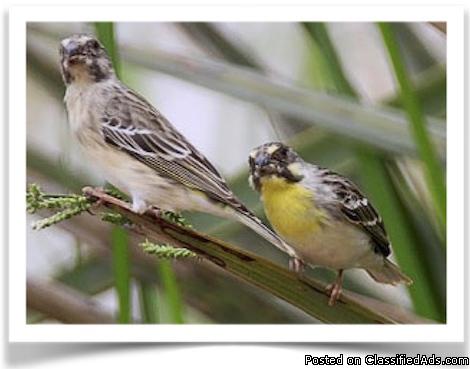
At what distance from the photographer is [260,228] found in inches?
38.9

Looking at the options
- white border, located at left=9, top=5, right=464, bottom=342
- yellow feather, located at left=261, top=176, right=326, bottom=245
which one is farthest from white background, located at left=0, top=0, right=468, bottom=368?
yellow feather, located at left=261, top=176, right=326, bottom=245

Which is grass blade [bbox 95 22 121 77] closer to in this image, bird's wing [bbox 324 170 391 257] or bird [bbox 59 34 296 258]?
bird [bbox 59 34 296 258]

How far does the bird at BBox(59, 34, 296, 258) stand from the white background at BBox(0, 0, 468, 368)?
77mm

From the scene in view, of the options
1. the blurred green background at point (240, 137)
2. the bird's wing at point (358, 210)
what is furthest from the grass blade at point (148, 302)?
the bird's wing at point (358, 210)

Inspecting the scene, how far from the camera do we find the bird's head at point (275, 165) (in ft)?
3.23

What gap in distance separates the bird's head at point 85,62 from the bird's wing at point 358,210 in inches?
10.8

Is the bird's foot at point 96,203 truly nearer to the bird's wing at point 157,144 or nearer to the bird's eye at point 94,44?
the bird's wing at point 157,144

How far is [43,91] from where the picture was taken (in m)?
1.02

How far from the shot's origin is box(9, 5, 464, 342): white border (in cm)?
101

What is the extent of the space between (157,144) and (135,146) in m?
0.02

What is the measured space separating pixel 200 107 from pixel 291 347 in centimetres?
29

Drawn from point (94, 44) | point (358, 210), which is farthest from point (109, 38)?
point (358, 210)
